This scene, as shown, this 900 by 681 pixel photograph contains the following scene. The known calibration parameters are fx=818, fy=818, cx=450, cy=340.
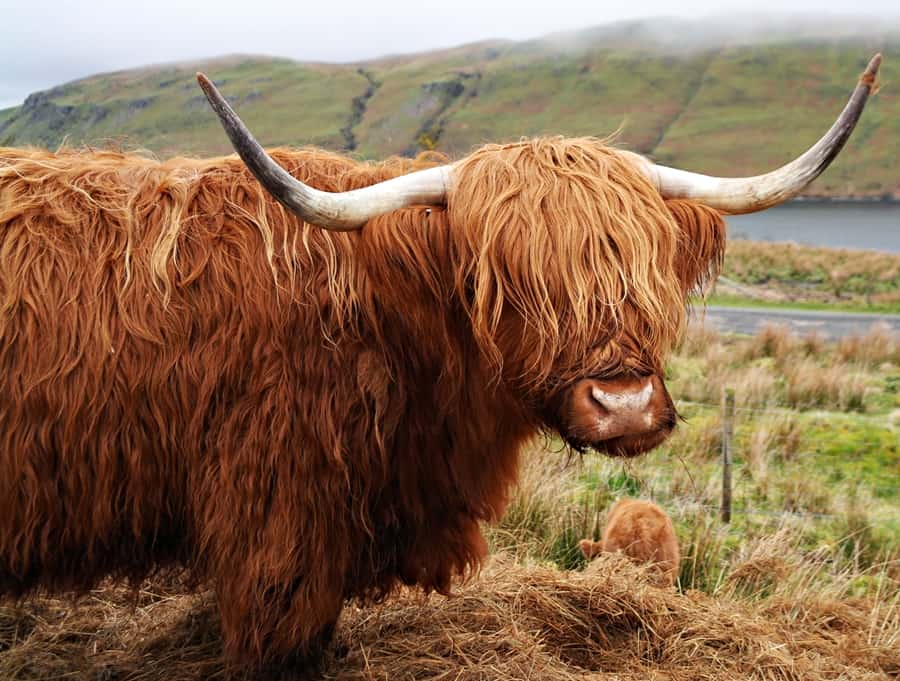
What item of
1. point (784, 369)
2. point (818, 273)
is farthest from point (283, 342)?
point (818, 273)

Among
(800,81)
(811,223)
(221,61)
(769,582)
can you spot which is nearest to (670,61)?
(800,81)

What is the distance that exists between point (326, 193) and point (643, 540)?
3.03 meters

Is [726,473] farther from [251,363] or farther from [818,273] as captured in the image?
[818,273]

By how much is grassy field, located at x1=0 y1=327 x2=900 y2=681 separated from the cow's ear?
2.32ft

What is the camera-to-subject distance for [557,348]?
2176mm

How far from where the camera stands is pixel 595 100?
102 m

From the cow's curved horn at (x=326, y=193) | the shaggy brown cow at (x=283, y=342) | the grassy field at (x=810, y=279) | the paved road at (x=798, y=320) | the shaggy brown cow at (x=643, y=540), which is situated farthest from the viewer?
the grassy field at (x=810, y=279)

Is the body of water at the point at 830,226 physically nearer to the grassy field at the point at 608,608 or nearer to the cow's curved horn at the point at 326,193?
the grassy field at the point at 608,608

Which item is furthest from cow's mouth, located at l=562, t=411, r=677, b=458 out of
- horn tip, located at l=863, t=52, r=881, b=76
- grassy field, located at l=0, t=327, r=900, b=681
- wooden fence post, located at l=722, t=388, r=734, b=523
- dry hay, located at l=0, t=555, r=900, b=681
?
wooden fence post, located at l=722, t=388, r=734, b=523

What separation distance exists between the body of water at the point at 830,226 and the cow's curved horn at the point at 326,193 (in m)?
42.2

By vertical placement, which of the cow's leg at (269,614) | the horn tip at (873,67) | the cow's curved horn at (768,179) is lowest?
the cow's leg at (269,614)

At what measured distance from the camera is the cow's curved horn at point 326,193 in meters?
2.03

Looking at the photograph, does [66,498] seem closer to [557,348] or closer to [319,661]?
[319,661]

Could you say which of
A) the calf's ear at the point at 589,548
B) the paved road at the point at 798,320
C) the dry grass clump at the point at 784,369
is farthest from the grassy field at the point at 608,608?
the paved road at the point at 798,320
